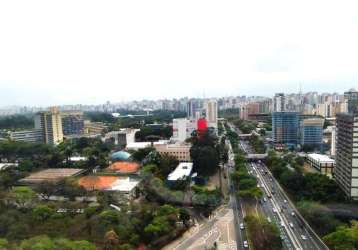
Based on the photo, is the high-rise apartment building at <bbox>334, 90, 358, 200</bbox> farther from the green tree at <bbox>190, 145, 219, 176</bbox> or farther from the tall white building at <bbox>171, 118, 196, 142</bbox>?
the tall white building at <bbox>171, 118, 196, 142</bbox>

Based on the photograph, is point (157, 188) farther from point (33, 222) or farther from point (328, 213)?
point (328, 213)

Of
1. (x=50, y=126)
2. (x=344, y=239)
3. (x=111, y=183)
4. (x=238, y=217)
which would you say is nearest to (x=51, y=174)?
(x=111, y=183)

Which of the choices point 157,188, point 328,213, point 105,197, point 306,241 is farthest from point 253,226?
point 105,197

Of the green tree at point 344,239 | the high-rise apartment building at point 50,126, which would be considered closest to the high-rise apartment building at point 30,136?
the high-rise apartment building at point 50,126

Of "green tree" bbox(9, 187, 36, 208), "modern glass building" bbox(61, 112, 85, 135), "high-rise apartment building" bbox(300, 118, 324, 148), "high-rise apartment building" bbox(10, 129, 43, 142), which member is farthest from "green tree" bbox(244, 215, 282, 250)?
"modern glass building" bbox(61, 112, 85, 135)

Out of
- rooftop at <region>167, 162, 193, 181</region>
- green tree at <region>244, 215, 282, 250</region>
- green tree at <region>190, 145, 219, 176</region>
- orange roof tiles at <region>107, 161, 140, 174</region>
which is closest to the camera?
green tree at <region>244, 215, 282, 250</region>

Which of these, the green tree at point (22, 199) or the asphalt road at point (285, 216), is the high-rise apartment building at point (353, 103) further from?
the green tree at point (22, 199)
